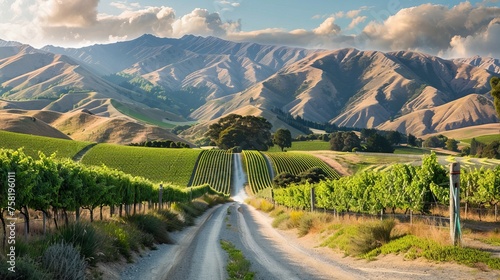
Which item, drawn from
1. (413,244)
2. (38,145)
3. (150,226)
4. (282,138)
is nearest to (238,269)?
(413,244)

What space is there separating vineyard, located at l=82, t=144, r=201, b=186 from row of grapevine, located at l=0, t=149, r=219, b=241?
74180 mm

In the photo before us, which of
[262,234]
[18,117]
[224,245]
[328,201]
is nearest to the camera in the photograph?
[224,245]

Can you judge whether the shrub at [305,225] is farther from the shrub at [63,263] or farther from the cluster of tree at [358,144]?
the cluster of tree at [358,144]

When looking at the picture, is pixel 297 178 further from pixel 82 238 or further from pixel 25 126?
pixel 25 126

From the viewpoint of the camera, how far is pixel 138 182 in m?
34.6

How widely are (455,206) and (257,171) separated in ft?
340

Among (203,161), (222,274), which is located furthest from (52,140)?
(222,274)

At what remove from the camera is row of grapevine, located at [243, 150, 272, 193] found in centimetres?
10750

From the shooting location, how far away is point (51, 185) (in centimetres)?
1748

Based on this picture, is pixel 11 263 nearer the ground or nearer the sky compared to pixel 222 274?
nearer the sky

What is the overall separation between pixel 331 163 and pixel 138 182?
92.1 m

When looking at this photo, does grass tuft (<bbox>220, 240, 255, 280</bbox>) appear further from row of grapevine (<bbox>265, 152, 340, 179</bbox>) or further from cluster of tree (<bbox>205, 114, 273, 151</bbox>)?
cluster of tree (<bbox>205, 114, 273, 151</bbox>)

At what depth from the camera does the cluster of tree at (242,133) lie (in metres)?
163

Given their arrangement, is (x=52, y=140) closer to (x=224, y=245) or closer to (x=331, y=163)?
(x=331, y=163)
